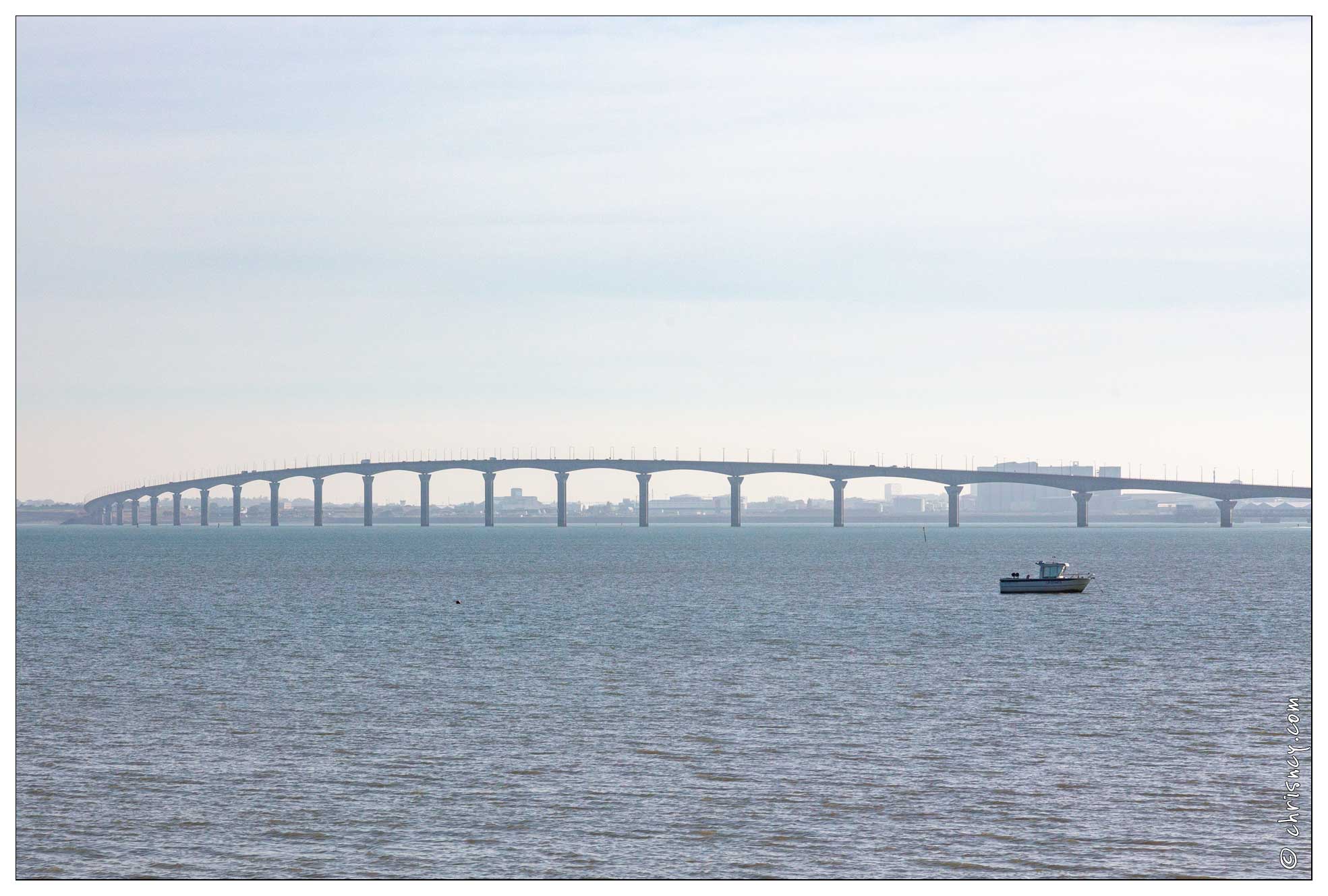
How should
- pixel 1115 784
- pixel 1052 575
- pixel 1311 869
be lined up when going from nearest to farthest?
1. pixel 1311 869
2. pixel 1115 784
3. pixel 1052 575

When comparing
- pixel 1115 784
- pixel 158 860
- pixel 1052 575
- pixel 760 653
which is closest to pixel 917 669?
pixel 760 653

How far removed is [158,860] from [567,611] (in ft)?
154

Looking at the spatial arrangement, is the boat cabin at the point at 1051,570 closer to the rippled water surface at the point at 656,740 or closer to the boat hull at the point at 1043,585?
the boat hull at the point at 1043,585

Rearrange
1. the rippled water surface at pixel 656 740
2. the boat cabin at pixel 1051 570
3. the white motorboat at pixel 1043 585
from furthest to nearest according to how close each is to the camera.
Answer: the boat cabin at pixel 1051 570 < the white motorboat at pixel 1043 585 < the rippled water surface at pixel 656 740

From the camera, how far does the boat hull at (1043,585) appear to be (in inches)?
3228

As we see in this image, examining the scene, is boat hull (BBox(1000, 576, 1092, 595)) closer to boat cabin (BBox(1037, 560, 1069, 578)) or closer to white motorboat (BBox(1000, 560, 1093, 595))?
white motorboat (BBox(1000, 560, 1093, 595))

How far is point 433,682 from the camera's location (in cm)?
4344

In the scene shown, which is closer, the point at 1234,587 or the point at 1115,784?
the point at 1115,784

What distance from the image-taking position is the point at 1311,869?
23125 mm

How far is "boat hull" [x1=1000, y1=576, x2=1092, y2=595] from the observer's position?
82.0 m

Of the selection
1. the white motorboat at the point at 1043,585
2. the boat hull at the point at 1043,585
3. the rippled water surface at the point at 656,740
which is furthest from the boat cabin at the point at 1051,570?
the rippled water surface at the point at 656,740

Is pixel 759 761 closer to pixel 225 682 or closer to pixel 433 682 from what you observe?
pixel 433 682

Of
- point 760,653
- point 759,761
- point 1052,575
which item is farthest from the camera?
point 1052,575

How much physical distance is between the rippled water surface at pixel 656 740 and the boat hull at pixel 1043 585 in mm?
8780
